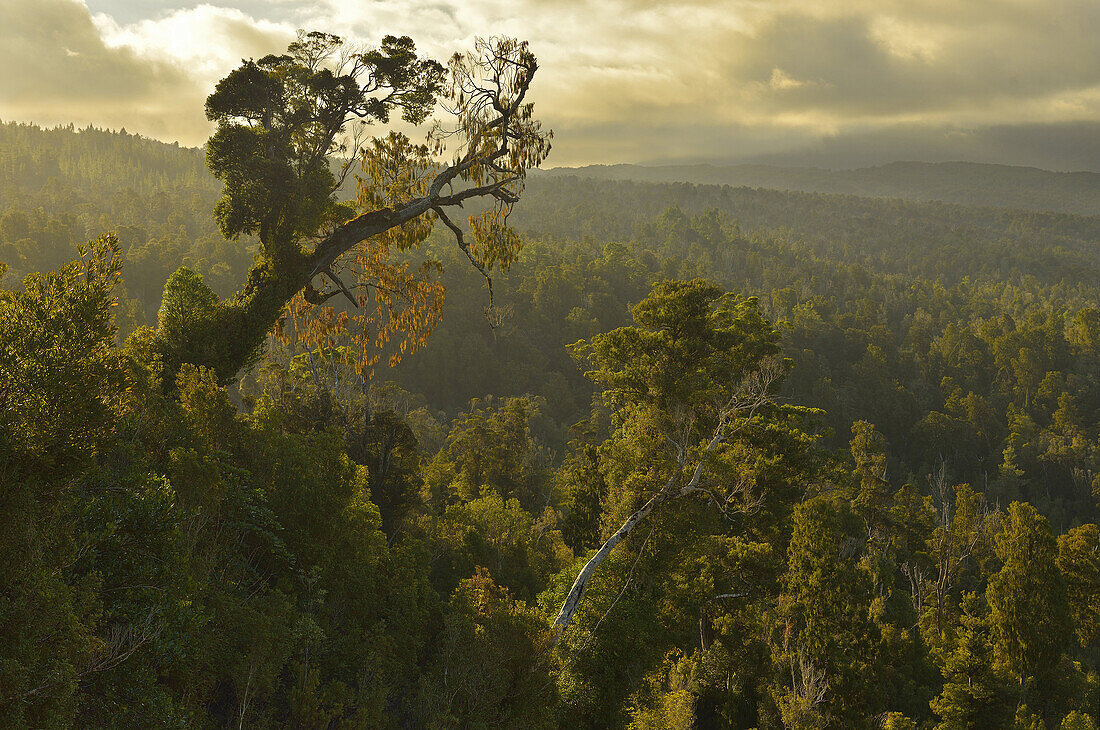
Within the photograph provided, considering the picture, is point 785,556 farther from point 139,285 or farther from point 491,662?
point 139,285

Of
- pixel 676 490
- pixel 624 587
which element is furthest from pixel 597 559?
pixel 676 490

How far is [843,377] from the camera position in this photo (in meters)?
85.4

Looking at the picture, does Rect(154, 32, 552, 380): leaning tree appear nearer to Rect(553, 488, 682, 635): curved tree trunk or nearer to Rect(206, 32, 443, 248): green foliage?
Rect(206, 32, 443, 248): green foliage

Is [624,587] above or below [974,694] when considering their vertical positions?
above

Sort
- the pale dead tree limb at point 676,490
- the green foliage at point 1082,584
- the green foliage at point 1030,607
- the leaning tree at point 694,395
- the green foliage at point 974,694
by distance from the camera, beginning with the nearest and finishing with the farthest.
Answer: the pale dead tree limb at point 676,490
the leaning tree at point 694,395
the green foliage at point 974,694
the green foliage at point 1030,607
the green foliage at point 1082,584

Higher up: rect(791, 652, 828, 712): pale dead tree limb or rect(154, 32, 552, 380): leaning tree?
rect(154, 32, 552, 380): leaning tree

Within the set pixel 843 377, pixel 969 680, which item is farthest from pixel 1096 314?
pixel 969 680

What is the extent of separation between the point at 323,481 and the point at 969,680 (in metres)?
16.6

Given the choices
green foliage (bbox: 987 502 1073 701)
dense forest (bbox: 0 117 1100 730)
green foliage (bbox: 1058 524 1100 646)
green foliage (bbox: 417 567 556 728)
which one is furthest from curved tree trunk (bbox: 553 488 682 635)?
green foliage (bbox: 1058 524 1100 646)

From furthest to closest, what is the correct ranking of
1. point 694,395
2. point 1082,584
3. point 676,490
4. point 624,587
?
point 1082,584, point 694,395, point 676,490, point 624,587

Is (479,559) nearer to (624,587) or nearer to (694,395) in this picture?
(624,587)

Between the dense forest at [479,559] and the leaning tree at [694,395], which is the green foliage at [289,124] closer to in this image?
the dense forest at [479,559]

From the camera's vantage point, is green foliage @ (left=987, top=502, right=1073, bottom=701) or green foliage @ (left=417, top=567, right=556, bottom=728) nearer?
green foliage @ (left=417, top=567, right=556, bottom=728)

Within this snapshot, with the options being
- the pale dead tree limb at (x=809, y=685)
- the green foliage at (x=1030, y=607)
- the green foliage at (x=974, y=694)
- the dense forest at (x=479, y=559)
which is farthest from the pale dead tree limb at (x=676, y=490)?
the green foliage at (x=1030, y=607)
